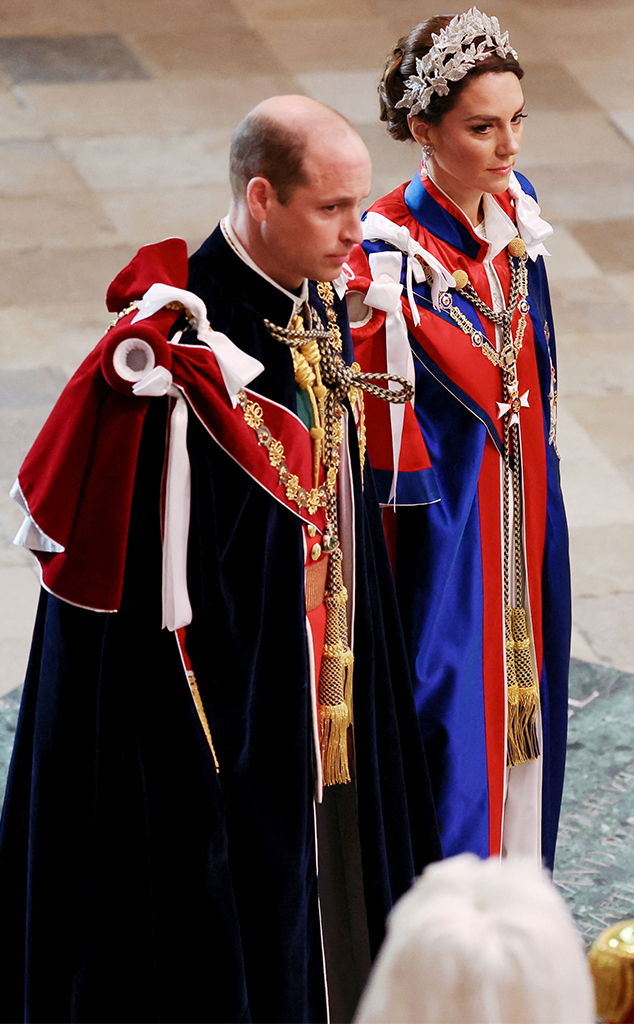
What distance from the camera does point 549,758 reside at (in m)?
2.82

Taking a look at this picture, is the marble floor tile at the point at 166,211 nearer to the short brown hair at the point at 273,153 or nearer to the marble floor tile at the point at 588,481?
the marble floor tile at the point at 588,481

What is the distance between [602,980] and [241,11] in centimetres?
809

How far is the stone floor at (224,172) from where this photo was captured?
4.58 meters

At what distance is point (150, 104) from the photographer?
726cm

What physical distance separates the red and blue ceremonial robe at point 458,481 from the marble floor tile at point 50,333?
9.70 feet

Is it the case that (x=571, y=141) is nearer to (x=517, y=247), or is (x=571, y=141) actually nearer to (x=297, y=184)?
(x=517, y=247)

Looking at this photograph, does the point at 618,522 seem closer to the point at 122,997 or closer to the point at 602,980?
the point at 122,997

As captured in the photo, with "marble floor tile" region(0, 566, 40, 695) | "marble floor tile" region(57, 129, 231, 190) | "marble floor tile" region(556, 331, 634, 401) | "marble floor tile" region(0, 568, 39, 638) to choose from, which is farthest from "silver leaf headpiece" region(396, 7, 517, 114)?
"marble floor tile" region(57, 129, 231, 190)

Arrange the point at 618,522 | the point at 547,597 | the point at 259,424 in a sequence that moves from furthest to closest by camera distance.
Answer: the point at 618,522 → the point at 547,597 → the point at 259,424

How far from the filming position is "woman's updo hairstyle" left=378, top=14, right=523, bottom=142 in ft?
7.95

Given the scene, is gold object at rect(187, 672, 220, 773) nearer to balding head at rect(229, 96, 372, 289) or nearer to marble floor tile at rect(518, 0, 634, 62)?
balding head at rect(229, 96, 372, 289)

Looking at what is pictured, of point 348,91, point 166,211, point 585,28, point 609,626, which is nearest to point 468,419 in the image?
point 609,626

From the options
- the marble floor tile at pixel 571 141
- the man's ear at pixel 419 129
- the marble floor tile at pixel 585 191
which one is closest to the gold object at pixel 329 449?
the man's ear at pixel 419 129

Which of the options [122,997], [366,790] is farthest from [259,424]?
[122,997]
